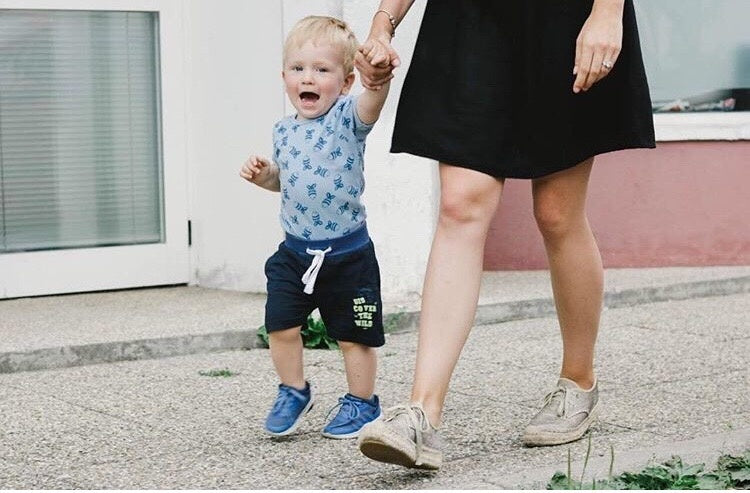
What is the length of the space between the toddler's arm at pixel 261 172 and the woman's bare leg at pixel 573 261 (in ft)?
2.59

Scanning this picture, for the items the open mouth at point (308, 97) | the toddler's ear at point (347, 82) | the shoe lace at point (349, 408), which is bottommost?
the shoe lace at point (349, 408)

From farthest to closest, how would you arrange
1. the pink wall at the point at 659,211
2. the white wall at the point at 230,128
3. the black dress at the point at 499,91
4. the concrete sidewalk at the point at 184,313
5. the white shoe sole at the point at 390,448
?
the pink wall at the point at 659,211
the white wall at the point at 230,128
the concrete sidewalk at the point at 184,313
the black dress at the point at 499,91
the white shoe sole at the point at 390,448

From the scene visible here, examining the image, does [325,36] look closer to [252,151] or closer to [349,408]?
[349,408]

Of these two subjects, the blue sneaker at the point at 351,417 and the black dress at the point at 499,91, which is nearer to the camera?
the black dress at the point at 499,91

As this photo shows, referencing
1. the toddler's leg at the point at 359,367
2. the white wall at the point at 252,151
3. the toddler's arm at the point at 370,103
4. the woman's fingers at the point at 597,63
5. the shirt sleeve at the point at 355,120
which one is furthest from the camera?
the white wall at the point at 252,151

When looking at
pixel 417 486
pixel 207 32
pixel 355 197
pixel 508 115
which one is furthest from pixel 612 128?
pixel 207 32

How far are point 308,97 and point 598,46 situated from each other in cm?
96

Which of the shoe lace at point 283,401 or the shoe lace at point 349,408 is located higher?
the shoe lace at point 283,401

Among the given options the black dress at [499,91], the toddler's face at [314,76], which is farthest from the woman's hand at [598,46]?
the toddler's face at [314,76]

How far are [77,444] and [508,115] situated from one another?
62.5 inches

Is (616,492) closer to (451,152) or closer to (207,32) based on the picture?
(451,152)

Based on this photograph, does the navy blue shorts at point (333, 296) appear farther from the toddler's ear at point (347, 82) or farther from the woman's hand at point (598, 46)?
the woman's hand at point (598, 46)

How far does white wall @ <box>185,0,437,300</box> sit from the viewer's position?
23.1 feet

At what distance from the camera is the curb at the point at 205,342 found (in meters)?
5.88
